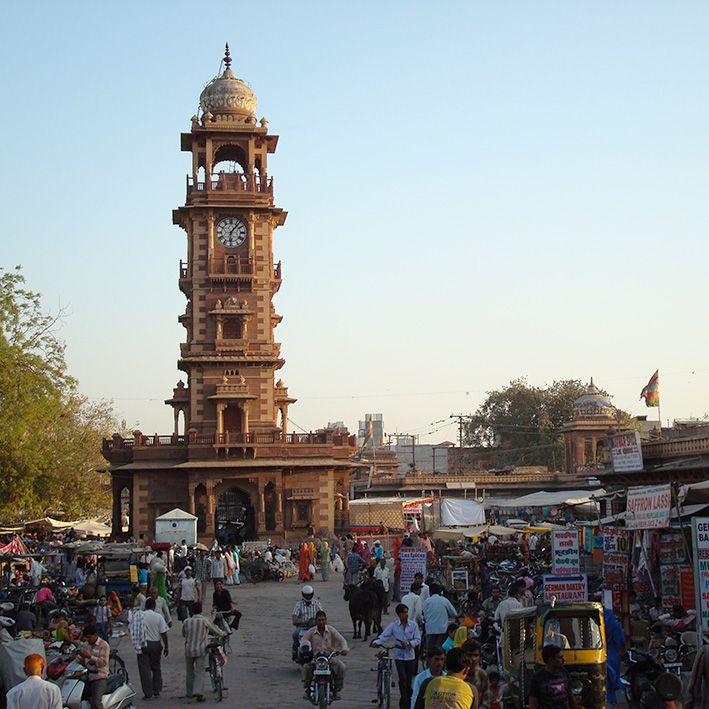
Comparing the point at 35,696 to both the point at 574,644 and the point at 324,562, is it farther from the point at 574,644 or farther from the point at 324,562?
the point at 324,562

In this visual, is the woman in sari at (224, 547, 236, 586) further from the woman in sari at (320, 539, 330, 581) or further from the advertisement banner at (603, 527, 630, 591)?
the advertisement banner at (603, 527, 630, 591)

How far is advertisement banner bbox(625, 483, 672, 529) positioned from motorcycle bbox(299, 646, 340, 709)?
6.22 m

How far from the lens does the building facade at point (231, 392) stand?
175ft

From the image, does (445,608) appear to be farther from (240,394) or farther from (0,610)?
(240,394)

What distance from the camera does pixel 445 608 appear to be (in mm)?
17141

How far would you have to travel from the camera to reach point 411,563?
2617 centimetres

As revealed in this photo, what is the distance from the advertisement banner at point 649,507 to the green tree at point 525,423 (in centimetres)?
8165

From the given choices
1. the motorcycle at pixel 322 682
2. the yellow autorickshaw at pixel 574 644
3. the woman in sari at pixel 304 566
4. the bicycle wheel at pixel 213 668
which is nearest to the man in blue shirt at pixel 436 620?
the motorcycle at pixel 322 682

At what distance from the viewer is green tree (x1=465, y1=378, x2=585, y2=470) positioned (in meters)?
103

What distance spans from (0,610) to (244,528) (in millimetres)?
35386

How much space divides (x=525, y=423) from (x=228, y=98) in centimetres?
5438

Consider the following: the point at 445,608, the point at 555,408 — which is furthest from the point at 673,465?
the point at 555,408

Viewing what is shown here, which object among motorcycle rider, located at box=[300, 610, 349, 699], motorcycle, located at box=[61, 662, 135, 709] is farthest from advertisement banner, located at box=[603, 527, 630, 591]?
motorcycle, located at box=[61, 662, 135, 709]

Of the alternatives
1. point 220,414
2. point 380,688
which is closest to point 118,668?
point 380,688
